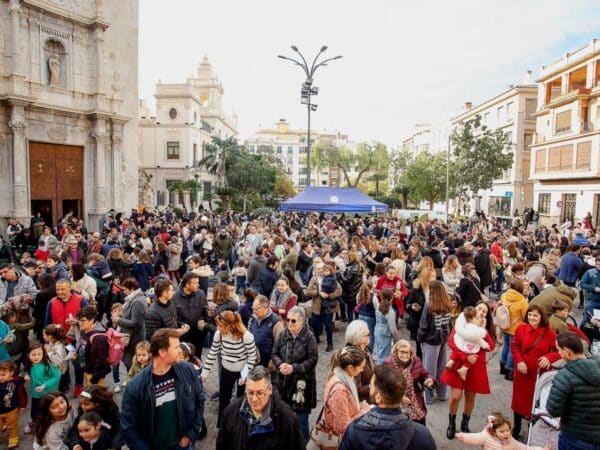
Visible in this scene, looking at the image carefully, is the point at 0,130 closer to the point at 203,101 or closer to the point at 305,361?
the point at 305,361

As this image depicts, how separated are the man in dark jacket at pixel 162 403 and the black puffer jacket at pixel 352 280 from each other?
4812 millimetres

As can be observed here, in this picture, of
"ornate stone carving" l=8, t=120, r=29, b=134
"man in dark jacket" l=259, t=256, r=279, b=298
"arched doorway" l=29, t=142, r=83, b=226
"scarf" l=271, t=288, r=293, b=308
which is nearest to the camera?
"scarf" l=271, t=288, r=293, b=308

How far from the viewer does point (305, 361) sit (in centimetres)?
422

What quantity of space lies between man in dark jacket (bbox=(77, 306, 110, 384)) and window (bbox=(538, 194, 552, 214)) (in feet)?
114

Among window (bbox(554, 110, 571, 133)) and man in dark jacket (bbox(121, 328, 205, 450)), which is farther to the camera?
window (bbox(554, 110, 571, 133))

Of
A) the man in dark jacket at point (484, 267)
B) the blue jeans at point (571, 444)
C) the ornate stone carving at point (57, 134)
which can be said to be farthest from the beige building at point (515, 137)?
the blue jeans at point (571, 444)

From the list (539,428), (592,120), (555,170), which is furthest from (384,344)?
(555,170)

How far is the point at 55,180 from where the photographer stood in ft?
67.2

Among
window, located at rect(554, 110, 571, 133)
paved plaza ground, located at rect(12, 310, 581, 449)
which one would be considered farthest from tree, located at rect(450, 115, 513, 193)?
paved plaza ground, located at rect(12, 310, 581, 449)

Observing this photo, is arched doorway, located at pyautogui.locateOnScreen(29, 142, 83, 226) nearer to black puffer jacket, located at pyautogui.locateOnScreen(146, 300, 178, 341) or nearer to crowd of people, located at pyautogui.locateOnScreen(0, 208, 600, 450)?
crowd of people, located at pyautogui.locateOnScreen(0, 208, 600, 450)

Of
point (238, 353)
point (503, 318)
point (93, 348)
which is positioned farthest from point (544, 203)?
point (93, 348)

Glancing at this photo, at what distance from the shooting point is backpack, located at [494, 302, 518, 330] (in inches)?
228

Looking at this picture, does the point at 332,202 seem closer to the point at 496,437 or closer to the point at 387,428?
the point at 496,437

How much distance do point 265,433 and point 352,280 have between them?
5236 millimetres
